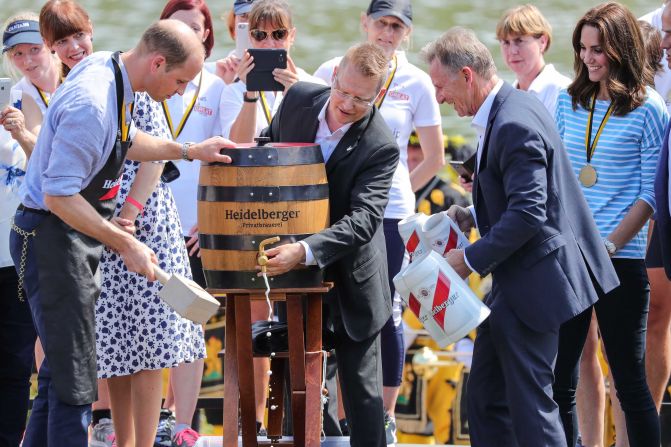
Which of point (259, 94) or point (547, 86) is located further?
point (547, 86)

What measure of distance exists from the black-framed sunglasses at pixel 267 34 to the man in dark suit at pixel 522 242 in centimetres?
130

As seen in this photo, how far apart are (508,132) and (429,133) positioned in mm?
1683

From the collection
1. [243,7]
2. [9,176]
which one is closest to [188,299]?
[9,176]

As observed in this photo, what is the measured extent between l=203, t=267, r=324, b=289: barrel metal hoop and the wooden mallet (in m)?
0.20

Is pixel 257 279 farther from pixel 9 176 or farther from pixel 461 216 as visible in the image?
pixel 9 176

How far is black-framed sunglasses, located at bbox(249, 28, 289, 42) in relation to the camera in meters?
5.32

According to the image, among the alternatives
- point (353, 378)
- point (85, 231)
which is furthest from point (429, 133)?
point (85, 231)

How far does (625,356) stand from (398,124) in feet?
5.03

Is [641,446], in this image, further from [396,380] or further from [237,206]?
[237,206]

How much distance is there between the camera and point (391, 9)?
556cm

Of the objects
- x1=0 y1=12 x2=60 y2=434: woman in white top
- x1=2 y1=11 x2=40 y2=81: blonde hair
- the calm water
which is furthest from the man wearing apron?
the calm water

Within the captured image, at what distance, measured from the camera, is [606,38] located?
455cm

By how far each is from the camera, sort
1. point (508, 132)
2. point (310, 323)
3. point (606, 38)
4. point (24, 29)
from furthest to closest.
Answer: point (24, 29), point (606, 38), point (310, 323), point (508, 132)

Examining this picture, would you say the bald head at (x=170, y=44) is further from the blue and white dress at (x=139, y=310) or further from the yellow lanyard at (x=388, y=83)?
the yellow lanyard at (x=388, y=83)
